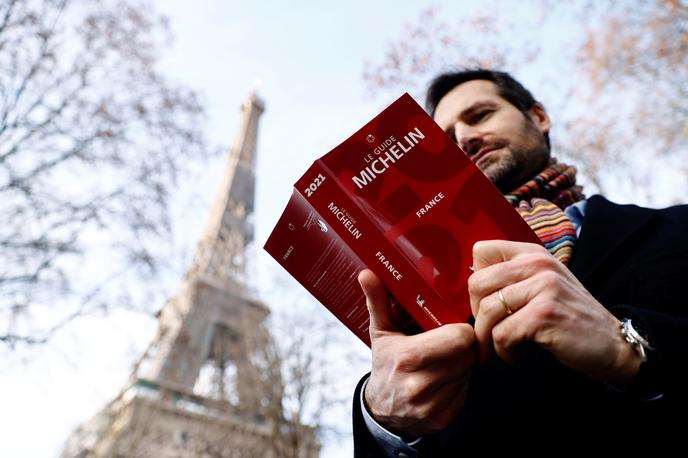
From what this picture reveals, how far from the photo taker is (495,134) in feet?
6.68

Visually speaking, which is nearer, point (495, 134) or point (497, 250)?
point (497, 250)

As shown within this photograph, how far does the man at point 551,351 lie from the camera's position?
0.88 m

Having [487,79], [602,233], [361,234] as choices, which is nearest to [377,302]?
[361,234]

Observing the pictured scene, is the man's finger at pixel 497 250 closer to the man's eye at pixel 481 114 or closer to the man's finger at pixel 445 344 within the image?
the man's finger at pixel 445 344

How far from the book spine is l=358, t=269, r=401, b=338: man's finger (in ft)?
0.10

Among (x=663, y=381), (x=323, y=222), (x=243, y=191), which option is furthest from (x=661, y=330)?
(x=243, y=191)

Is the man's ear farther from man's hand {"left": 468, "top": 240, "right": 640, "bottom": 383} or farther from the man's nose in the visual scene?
man's hand {"left": 468, "top": 240, "right": 640, "bottom": 383}

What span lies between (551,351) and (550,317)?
86 mm

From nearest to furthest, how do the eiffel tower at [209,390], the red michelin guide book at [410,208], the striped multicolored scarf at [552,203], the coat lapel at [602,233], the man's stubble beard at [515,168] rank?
the red michelin guide book at [410,208], the coat lapel at [602,233], the striped multicolored scarf at [552,203], the man's stubble beard at [515,168], the eiffel tower at [209,390]

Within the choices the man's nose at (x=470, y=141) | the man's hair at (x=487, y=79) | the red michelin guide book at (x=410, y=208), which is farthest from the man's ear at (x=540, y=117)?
the red michelin guide book at (x=410, y=208)

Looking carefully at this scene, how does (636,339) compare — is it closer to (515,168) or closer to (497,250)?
(497,250)

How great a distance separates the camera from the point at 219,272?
23344mm

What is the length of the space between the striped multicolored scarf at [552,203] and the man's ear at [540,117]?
34 centimetres

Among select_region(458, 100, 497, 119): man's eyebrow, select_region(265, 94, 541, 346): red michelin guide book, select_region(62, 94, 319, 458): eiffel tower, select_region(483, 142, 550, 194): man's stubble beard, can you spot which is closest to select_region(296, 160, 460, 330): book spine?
select_region(265, 94, 541, 346): red michelin guide book
